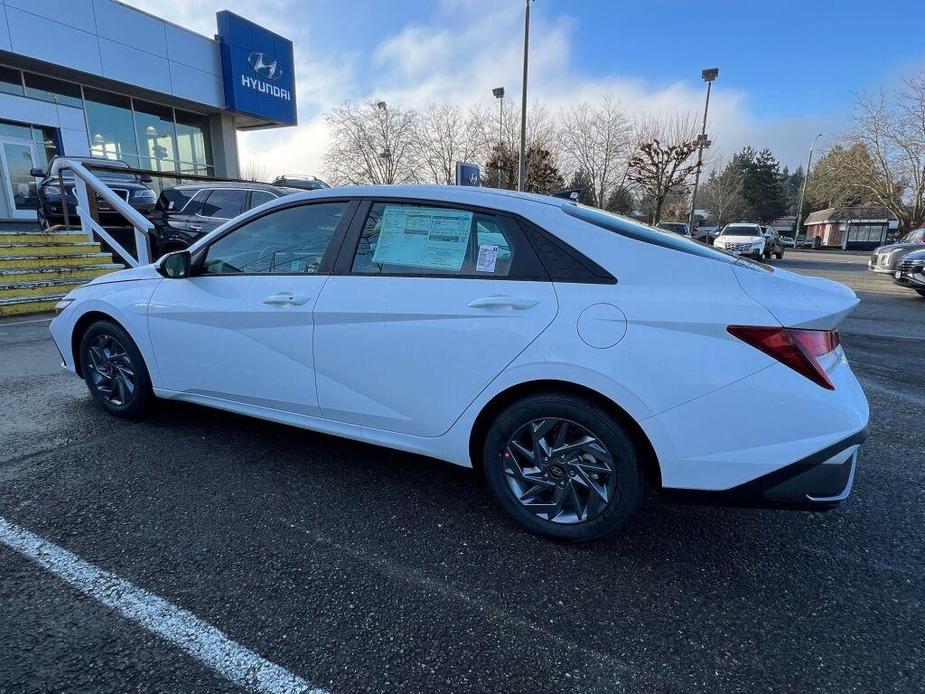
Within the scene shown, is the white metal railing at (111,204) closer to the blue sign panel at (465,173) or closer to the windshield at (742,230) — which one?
the blue sign panel at (465,173)

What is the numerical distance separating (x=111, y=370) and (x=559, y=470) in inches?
130

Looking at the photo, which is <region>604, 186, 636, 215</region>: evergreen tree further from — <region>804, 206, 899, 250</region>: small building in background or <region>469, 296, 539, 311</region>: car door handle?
<region>469, 296, 539, 311</region>: car door handle

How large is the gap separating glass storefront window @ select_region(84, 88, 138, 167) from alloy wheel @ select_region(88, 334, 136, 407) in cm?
1930

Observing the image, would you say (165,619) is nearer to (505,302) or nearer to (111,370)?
(505,302)

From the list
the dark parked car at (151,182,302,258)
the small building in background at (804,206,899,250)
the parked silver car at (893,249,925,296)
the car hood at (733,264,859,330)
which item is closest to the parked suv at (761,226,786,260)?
the parked silver car at (893,249,925,296)

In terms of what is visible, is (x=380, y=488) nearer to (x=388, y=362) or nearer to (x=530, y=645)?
(x=388, y=362)

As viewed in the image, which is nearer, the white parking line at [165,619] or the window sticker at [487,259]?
the white parking line at [165,619]

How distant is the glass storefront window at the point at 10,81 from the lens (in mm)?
16234

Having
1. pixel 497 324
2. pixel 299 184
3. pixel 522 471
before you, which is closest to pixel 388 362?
pixel 497 324

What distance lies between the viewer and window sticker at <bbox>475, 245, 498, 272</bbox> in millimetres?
2469

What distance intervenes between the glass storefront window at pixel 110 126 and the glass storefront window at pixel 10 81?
1.94 metres

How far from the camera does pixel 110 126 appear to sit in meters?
19.3

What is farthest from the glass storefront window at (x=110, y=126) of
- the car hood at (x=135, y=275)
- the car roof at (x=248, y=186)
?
the car hood at (x=135, y=275)

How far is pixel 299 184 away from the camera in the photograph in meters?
12.6
